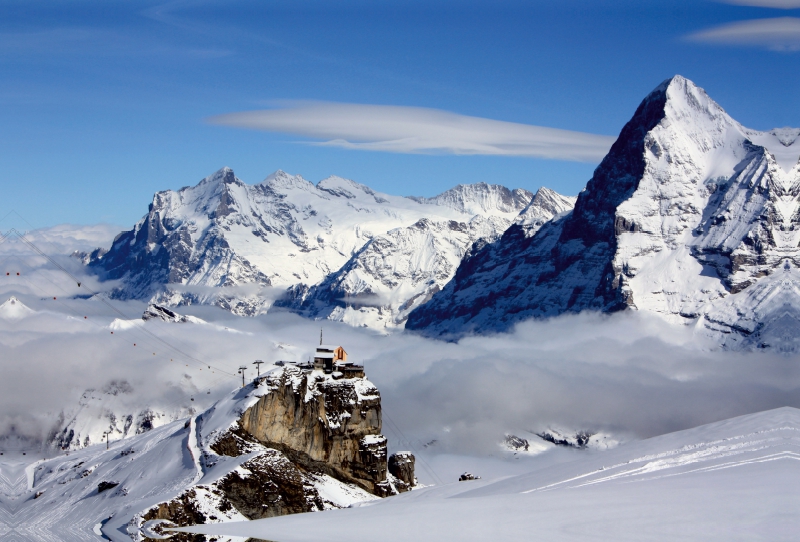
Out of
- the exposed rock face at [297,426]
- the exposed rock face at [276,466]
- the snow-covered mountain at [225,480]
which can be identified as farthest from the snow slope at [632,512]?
the exposed rock face at [297,426]

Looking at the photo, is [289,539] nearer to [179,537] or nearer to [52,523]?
[179,537]

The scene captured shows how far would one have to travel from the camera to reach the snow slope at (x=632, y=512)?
32562 millimetres

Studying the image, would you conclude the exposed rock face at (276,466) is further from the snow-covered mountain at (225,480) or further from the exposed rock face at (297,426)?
the snow-covered mountain at (225,480)

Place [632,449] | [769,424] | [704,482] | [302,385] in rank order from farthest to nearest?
1. [302,385]
2. [632,449]
3. [769,424]
4. [704,482]

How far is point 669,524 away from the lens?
33469 mm

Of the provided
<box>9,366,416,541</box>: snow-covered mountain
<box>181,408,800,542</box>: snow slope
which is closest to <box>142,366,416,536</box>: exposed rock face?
<box>9,366,416,541</box>: snow-covered mountain

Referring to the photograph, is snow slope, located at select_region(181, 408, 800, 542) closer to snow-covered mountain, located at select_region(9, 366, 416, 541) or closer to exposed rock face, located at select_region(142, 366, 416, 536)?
snow-covered mountain, located at select_region(9, 366, 416, 541)

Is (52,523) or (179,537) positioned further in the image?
(52,523)

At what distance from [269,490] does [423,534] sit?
431 ft

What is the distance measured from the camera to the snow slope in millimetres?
32562

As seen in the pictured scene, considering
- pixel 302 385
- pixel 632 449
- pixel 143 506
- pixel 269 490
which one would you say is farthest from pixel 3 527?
pixel 632 449

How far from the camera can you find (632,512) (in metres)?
34.2

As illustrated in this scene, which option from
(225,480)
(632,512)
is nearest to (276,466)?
(225,480)

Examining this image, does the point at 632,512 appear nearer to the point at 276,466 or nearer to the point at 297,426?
the point at 276,466
